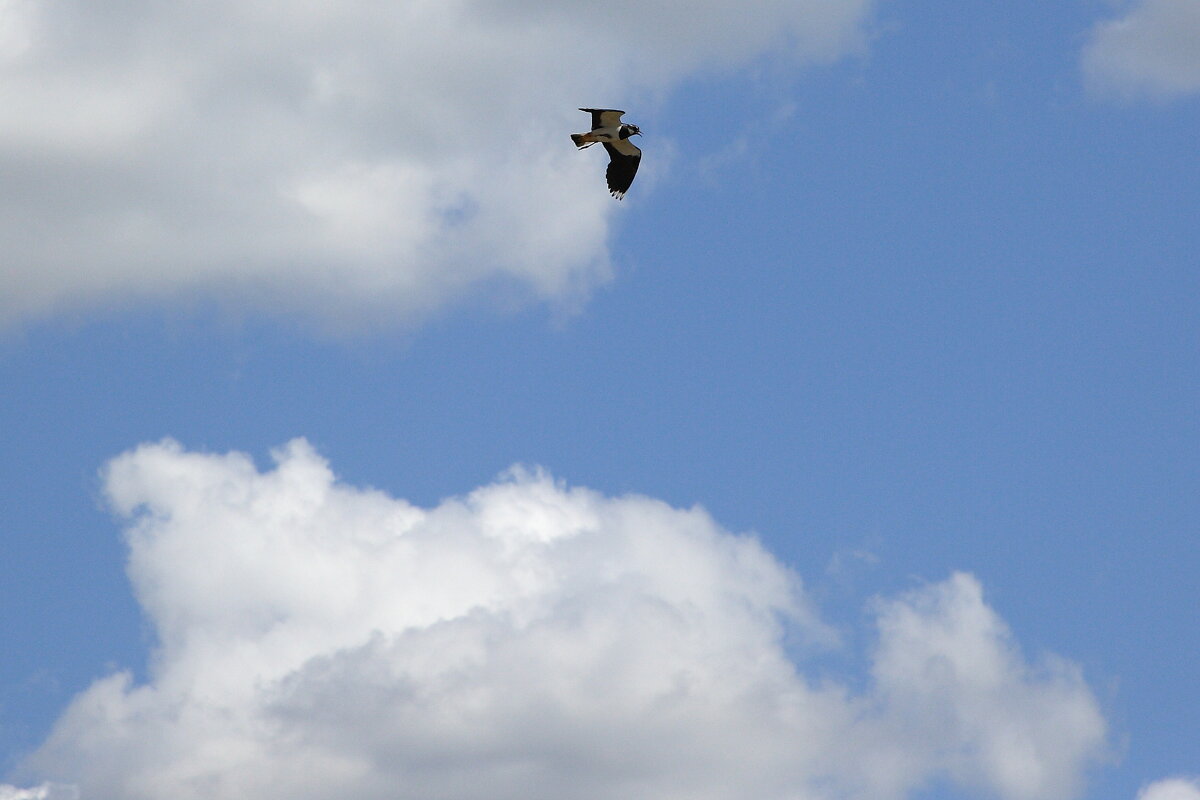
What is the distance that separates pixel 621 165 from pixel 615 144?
1.19 m

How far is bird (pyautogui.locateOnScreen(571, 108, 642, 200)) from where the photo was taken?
76688mm

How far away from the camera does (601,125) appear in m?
76.9

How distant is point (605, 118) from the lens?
251 ft

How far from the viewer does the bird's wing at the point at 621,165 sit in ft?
255

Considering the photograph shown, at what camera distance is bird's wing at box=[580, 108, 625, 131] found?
76000 millimetres

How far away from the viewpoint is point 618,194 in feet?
256

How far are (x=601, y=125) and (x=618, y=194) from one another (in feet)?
11.8

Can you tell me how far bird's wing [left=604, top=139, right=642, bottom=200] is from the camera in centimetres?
7788

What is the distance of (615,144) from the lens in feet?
255

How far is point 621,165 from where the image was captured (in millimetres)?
78500

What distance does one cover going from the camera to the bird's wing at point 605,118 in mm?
76000

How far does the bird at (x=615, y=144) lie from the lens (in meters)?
76.7

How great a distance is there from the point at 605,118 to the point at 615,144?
1.73m
